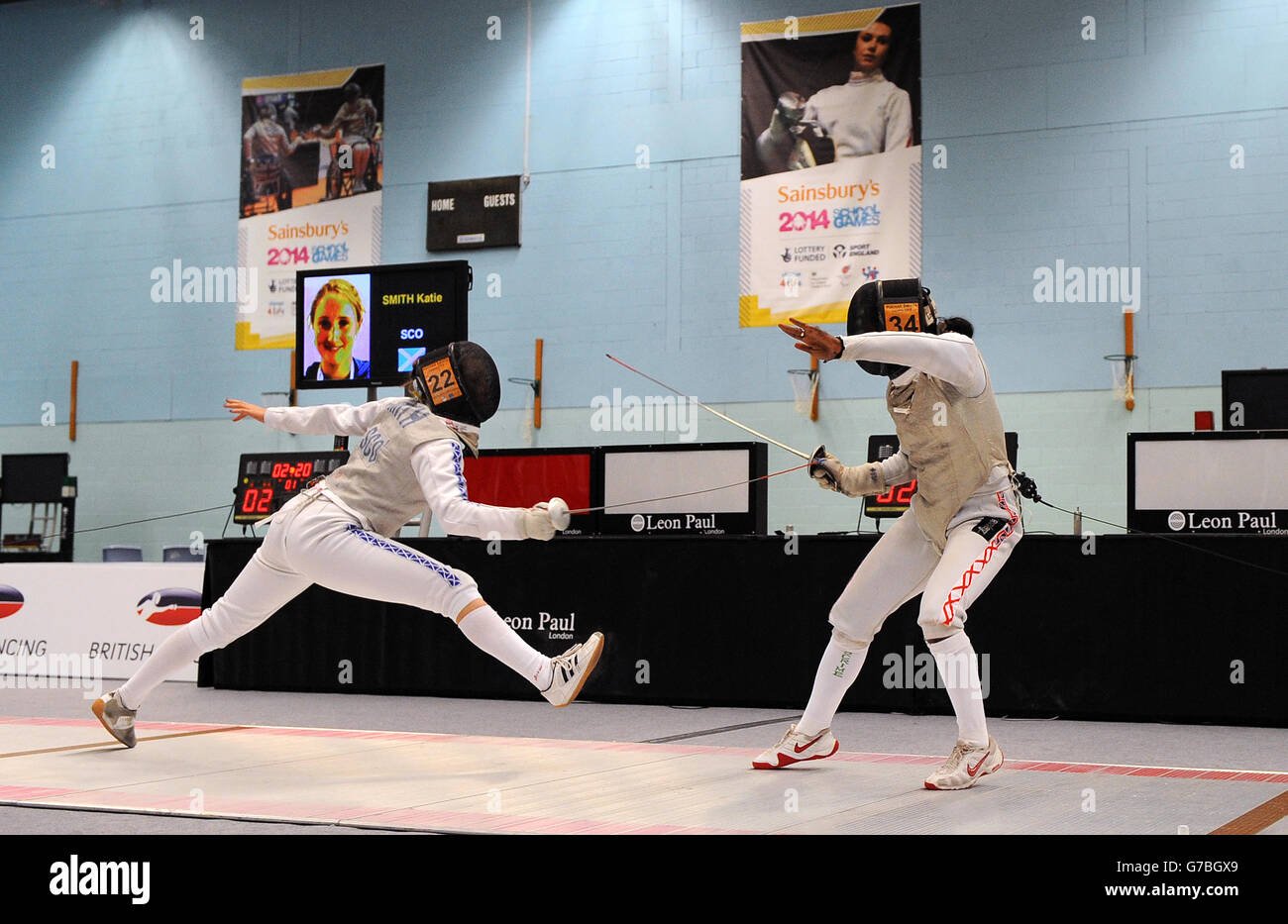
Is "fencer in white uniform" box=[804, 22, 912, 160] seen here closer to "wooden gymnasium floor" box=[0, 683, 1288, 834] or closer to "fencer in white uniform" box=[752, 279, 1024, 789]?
"wooden gymnasium floor" box=[0, 683, 1288, 834]

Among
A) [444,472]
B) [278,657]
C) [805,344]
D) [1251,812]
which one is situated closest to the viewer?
[1251,812]

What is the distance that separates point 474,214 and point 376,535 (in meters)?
6.36

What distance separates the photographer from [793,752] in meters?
3.57

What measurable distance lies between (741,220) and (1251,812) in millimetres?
6594

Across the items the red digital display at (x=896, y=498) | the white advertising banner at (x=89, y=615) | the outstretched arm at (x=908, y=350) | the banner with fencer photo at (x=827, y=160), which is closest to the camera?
the outstretched arm at (x=908, y=350)

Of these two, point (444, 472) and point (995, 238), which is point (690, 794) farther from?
point (995, 238)

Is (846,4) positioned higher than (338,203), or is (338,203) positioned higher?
(846,4)

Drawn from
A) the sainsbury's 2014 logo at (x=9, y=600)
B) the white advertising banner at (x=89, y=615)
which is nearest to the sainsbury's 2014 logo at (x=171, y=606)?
the white advertising banner at (x=89, y=615)

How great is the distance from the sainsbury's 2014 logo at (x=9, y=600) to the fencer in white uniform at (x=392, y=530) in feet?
11.5

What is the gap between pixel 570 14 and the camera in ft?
31.6

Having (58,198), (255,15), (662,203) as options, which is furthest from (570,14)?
(58,198)

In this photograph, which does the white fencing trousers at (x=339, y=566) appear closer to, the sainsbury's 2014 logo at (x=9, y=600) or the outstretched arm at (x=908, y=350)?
the outstretched arm at (x=908, y=350)

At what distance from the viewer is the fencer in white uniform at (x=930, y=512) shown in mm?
3230

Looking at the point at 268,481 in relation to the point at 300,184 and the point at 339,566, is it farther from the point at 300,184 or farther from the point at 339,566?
the point at 339,566
